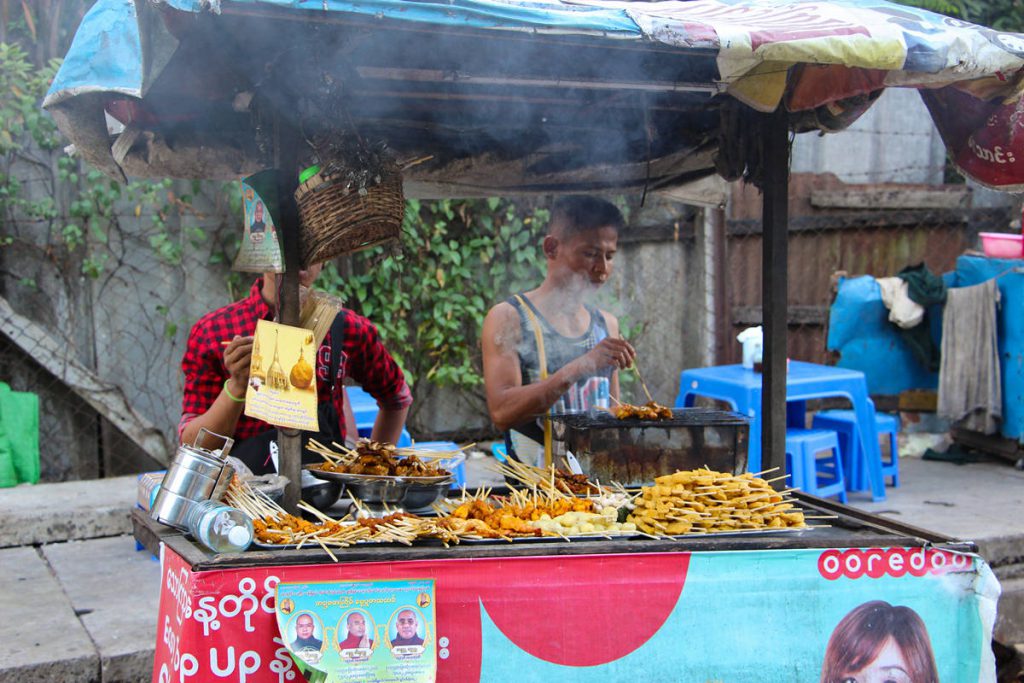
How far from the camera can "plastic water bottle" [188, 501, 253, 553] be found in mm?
2477

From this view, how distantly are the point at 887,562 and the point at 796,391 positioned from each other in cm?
334

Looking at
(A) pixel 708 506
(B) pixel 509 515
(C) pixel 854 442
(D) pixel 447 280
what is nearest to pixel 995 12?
(C) pixel 854 442

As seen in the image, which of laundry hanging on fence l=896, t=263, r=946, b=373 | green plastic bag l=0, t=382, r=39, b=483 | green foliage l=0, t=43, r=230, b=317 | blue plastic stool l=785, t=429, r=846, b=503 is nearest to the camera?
green plastic bag l=0, t=382, r=39, b=483

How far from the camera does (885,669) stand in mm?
2830

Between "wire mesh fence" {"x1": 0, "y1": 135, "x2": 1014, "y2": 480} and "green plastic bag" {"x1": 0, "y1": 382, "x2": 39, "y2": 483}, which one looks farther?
"wire mesh fence" {"x1": 0, "y1": 135, "x2": 1014, "y2": 480}

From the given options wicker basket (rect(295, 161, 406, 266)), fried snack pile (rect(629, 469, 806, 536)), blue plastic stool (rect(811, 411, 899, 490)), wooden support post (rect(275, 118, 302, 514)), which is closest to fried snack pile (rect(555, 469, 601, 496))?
fried snack pile (rect(629, 469, 806, 536))

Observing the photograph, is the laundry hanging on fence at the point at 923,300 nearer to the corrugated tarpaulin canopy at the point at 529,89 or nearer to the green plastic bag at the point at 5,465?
the corrugated tarpaulin canopy at the point at 529,89

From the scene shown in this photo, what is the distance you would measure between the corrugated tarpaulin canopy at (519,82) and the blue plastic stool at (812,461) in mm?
2424

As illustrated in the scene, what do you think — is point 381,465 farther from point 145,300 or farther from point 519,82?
point 145,300

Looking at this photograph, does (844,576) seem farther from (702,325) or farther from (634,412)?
(702,325)

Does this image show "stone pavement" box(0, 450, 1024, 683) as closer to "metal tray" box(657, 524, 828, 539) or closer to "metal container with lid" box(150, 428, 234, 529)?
"metal container with lid" box(150, 428, 234, 529)

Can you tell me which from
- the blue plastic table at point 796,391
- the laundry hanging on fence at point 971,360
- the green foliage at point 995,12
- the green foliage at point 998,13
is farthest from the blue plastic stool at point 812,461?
the green foliage at point 998,13

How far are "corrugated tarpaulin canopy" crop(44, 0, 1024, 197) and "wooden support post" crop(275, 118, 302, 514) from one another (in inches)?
3.5

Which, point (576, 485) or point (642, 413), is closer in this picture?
point (576, 485)
